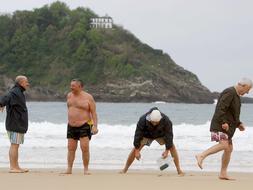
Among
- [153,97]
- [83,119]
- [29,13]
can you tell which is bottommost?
Result: [153,97]

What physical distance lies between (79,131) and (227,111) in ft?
Answer: 6.57

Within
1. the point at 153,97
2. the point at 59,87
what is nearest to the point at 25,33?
the point at 59,87

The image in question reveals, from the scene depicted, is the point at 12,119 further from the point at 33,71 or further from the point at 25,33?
the point at 25,33

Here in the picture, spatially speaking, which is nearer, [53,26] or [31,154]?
[31,154]

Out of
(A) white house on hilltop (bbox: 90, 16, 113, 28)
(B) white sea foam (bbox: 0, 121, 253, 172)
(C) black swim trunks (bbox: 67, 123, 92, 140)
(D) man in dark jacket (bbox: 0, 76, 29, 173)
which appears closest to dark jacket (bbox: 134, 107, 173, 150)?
(C) black swim trunks (bbox: 67, 123, 92, 140)

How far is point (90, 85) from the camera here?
4038 inches

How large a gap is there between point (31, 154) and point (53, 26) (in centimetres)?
10856

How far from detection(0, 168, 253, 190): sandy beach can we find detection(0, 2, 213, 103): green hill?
289ft

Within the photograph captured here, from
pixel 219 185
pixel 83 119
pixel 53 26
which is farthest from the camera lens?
pixel 53 26

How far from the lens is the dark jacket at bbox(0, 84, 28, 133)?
28.0ft

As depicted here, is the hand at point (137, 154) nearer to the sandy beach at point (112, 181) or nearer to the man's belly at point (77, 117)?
the sandy beach at point (112, 181)

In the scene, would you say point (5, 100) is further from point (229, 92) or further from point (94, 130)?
point (229, 92)

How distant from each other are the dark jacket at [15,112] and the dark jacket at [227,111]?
261 centimetres

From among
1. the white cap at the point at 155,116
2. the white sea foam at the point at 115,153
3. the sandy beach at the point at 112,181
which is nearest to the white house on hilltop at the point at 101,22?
the white sea foam at the point at 115,153
